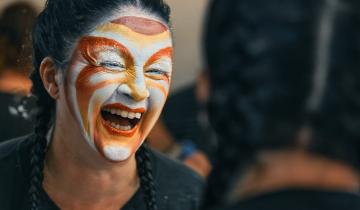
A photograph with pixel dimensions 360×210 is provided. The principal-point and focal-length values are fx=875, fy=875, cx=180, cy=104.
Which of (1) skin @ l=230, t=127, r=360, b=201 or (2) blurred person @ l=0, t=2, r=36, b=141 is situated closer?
(1) skin @ l=230, t=127, r=360, b=201

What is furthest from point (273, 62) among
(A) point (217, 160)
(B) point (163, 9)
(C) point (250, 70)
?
(B) point (163, 9)

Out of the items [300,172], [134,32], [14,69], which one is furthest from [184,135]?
[300,172]

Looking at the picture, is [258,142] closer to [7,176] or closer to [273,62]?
[273,62]

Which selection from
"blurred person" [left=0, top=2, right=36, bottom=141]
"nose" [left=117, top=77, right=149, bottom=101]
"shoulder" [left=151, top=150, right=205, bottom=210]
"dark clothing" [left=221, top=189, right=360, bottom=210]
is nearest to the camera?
"dark clothing" [left=221, top=189, right=360, bottom=210]

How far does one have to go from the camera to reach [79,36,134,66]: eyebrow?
271cm

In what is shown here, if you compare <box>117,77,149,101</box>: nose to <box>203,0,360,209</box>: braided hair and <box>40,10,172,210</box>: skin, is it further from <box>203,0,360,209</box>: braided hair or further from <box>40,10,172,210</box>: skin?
<box>203,0,360,209</box>: braided hair

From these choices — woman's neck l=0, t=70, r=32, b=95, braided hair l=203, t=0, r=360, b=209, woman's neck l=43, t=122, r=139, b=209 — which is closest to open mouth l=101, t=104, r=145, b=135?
woman's neck l=43, t=122, r=139, b=209

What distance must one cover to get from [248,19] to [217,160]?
242 millimetres

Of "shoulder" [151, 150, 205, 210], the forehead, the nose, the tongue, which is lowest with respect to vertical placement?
"shoulder" [151, 150, 205, 210]

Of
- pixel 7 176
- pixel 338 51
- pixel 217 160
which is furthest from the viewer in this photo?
pixel 7 176

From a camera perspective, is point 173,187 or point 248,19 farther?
point 173,187

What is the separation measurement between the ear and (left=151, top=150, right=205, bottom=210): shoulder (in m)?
0.38

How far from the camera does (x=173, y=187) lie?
283 centimetres

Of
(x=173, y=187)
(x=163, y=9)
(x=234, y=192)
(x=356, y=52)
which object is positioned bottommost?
(x=173, y=187)
